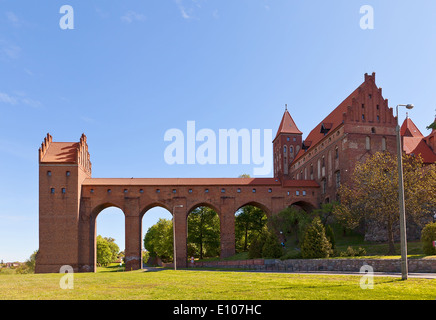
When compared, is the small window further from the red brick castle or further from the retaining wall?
the retaining wall

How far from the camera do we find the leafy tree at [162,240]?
214 ft

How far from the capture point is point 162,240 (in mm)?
72000

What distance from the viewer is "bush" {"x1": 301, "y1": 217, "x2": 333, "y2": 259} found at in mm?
30719

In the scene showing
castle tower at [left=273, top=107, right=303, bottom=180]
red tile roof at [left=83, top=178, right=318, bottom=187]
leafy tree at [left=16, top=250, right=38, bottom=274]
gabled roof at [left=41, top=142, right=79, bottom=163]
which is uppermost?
castle tower at [left=273, top=107, right=303, bottom=180]

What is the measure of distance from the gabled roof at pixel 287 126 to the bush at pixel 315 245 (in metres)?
35.0

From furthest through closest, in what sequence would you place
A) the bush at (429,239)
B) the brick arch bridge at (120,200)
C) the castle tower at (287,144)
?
the castle tower at (287,144) → the brick arch bridge at (120,200) → the bush at (429,239)

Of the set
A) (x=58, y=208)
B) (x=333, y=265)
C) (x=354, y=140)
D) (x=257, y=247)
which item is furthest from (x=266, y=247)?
(x=58, y=208)

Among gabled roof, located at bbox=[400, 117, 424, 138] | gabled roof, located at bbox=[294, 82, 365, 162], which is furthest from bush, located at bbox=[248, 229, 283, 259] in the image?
gabled roof, located at bbox=[400, 117, 424, 138]

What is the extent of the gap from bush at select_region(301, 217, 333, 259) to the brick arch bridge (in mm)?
17581

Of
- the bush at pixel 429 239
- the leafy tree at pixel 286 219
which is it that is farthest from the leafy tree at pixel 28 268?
the bush at pixel 429 239

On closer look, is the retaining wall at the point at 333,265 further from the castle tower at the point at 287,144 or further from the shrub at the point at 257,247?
the castle tower at the point at 287,144
